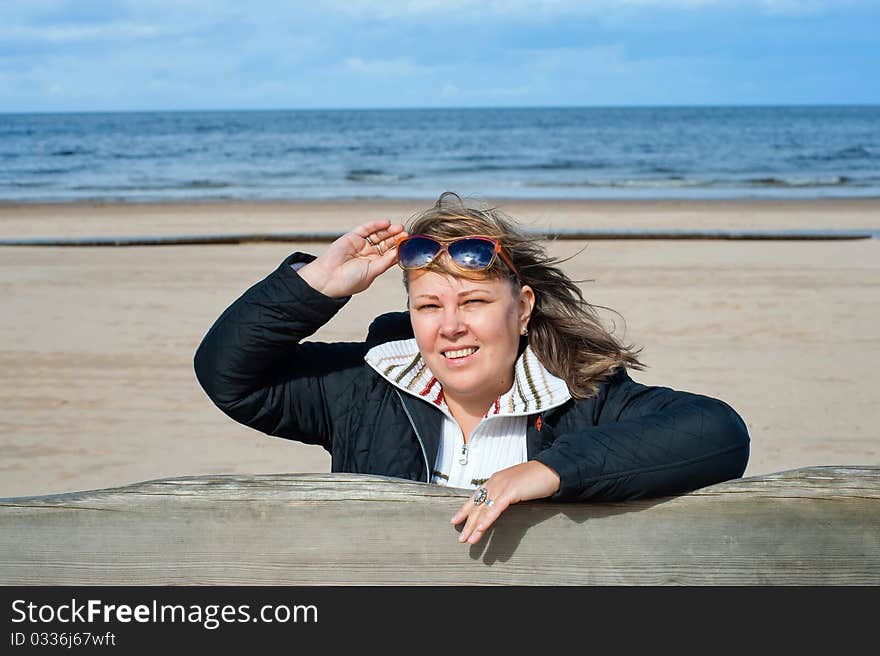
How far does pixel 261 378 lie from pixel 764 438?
4261 millimetres

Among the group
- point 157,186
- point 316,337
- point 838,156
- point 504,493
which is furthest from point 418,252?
point 838,156

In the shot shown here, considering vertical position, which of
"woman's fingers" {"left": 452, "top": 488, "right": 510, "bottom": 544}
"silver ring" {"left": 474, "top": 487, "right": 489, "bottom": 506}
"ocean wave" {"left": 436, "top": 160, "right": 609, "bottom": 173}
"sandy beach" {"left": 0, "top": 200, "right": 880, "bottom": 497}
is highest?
"ocean wave" {"left": 436, "top": 160, "right": 609, "bottom": 173}

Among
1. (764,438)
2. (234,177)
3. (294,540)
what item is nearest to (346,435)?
(294,540)

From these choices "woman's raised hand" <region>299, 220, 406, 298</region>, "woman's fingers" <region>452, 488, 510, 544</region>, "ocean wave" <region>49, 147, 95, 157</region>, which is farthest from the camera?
"ocean wave" <region>49, 147, 95, 157</region>

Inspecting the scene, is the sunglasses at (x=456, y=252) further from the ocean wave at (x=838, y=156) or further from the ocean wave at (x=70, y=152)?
the ocean wave at (x=70, y=152)

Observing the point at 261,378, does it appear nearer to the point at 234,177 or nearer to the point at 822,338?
the point at 822,338

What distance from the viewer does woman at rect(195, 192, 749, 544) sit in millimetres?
2363

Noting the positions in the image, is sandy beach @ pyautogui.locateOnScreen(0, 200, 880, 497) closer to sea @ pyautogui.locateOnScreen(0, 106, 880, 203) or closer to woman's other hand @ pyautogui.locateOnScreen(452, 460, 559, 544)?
woman's other hand @ pyautogui.locateOnScreen(452, 460, 559, 544)

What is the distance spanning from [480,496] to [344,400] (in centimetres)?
107

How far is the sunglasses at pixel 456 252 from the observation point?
238 cm

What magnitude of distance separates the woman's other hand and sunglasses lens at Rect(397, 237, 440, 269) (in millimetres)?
832

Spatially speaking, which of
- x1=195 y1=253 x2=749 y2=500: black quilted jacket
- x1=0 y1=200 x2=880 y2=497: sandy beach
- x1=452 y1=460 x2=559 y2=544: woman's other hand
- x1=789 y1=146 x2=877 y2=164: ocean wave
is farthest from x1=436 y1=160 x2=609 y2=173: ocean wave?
x1=452 y1=460 x2=559 y2=544: woman's other hand

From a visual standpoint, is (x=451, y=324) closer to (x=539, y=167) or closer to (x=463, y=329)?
(x=463, y=329)

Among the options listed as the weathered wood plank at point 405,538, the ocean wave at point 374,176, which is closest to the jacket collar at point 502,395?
the weathered wood plank at point 405,538
